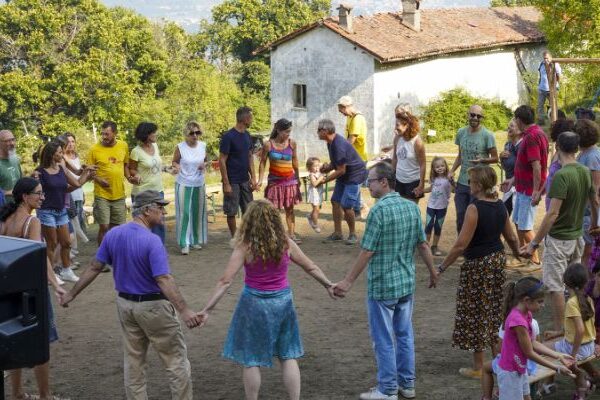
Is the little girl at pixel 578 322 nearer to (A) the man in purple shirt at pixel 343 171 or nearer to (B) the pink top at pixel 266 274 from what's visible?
(B) the pink top at pixel 266 274

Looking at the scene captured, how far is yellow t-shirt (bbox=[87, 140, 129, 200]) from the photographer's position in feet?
37.0

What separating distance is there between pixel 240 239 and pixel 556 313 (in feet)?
10.2

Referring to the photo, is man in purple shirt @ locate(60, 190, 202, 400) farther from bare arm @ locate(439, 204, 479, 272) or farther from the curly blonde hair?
bare arm @ locate(439, 204, 479, 272)

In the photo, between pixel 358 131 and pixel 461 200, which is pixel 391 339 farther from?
pixel 358 131

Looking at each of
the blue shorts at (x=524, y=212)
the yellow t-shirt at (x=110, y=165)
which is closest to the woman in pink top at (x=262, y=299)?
the blue shorts at (x=524, y=212)

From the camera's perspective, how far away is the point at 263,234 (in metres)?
6.30

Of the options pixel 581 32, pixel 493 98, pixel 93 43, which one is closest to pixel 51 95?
pixel 93 43

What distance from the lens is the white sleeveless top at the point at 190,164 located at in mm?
12039

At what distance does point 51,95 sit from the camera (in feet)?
176

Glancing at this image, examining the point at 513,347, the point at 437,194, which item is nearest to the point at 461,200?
the point at 437,194

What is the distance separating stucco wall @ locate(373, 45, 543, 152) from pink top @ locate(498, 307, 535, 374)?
30.6 metres

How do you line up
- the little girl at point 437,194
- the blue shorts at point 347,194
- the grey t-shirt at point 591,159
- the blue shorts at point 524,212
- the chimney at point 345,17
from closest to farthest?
the grey t-shirt at point 591,159 < the blue shorts at point 524,212 < the little girl at point 437,194 < the blue shorts at point 347,194 < the chimney at point 345,17

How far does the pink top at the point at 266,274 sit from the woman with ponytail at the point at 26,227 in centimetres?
154

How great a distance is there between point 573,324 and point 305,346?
103 inches
